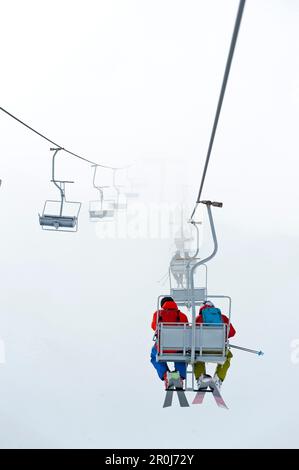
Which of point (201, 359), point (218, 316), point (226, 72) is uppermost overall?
point (226, 72)

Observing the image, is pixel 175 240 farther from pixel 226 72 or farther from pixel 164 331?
pixel 226 72

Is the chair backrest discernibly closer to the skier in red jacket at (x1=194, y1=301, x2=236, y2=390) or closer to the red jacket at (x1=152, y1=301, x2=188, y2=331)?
the skier in red jacket at (x1=194, y1=301, x2=236, y2=390)

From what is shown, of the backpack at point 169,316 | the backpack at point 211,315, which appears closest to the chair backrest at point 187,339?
the backpack at point 211,315

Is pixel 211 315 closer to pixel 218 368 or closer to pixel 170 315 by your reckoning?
pixel 170 315

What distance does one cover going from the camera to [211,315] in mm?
8195

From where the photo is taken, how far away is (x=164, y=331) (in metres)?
7.96

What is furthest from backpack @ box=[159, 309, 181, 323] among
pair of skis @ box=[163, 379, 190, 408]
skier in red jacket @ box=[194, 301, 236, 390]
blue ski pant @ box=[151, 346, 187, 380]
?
pair of skis @ box=[163, 379, 190, 408]

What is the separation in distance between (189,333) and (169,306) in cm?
53

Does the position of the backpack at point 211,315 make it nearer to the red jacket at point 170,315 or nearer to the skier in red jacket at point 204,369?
the skier in red jacket at point 204,369

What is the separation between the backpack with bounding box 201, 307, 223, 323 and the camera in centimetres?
818


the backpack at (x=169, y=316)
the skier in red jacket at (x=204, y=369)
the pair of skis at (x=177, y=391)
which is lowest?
the pair of skis at (x=177, y=391)

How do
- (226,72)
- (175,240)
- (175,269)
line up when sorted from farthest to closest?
(175,240) < (175,269) < (226,72)

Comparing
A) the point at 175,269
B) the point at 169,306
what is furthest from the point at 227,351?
the point at 175,269

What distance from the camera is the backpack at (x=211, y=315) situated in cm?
818
